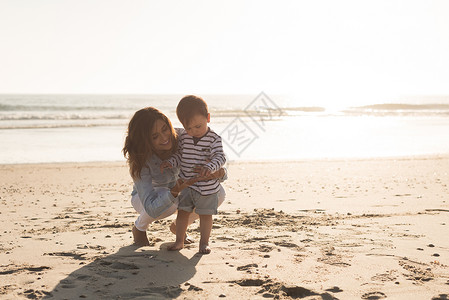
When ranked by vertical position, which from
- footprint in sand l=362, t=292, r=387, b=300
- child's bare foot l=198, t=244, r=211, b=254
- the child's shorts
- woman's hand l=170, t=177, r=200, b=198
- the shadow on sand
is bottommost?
the shadow on sand

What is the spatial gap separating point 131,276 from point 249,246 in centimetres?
112

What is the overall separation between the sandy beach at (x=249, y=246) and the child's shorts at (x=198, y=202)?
1.13 ft

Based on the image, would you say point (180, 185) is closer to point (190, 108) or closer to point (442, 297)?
point (190, 108)

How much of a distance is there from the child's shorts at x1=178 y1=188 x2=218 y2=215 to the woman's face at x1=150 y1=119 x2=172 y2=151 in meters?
0.41

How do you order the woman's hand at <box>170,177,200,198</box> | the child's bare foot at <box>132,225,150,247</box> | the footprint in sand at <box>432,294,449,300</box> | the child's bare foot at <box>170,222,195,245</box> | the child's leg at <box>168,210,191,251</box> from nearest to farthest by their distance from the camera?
the footprint in sand at <box>432,294,449,300</box> → the woman's hand at <box>170,177,200,198</box> → the child's leg at <box>168,210,191,251</box> → the child's bare foot at <box>132,225,150,247</box> → the child's bare foot at <box>170,222,195,245</box>

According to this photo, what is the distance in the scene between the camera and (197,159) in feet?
12.6

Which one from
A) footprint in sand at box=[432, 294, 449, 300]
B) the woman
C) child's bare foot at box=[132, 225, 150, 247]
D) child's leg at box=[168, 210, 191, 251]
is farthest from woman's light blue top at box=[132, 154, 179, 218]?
footprint in sand at box=[432, 294, 449, 300]

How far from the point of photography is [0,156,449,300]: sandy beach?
3.03m

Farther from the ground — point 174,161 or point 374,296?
point 174,161

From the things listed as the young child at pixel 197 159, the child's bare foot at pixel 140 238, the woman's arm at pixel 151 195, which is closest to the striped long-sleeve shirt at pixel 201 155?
the young child at pixel 197 159

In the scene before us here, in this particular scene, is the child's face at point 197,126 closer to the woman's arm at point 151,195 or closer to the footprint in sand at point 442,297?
the woman's arm at point 151,195

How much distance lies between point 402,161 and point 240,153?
4.13 metres

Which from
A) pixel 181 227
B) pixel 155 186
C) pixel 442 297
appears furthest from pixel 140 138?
pixel 442 297

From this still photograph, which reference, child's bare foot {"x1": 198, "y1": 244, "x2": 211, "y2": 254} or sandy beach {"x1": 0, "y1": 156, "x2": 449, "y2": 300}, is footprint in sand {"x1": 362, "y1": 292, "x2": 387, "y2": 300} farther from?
child's bare foot {"x1": 198, "y1": 244, "x2": 211, "y2": 254}
